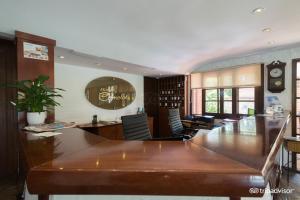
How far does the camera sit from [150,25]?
244cm

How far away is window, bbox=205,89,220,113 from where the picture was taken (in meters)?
4.83

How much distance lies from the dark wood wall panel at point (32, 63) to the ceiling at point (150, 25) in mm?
80

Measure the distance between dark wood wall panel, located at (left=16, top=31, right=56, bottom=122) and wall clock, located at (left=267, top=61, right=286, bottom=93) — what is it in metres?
4.22

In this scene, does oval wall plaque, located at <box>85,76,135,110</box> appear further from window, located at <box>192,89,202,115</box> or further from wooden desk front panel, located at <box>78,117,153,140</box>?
window, located at <box>192,89,202,115</box>

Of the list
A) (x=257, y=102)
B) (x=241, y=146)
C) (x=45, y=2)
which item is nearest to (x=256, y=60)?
(x=257, y=102)

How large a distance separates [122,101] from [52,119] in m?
2.61

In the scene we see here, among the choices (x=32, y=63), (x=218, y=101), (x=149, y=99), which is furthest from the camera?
(x=149, y=99)

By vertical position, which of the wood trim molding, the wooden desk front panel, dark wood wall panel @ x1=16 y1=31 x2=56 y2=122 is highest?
the wood trim molding

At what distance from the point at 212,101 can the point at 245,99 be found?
84 cm

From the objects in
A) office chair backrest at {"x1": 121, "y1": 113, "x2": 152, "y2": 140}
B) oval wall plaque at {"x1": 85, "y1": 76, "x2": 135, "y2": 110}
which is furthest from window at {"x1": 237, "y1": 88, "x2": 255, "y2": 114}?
office chair backrest at {"x1": 121, "y1": 113, "x2": 152, "y2": 140}

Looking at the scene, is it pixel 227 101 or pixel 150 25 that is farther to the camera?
pixel 227 101

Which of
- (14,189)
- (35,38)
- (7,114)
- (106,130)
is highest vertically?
(35,38)

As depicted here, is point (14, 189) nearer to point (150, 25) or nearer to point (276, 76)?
point (150, 25)

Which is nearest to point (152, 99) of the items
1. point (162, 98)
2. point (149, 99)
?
point (149, 99)
